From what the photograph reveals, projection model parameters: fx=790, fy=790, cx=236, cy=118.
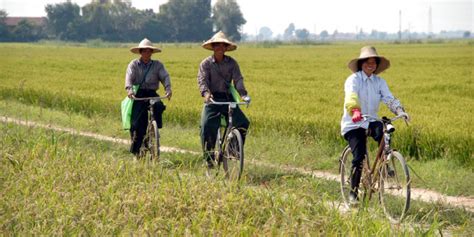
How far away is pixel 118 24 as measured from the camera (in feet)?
319

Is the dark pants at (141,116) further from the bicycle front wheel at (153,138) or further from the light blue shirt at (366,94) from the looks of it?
the light blue shirt at (366,94)

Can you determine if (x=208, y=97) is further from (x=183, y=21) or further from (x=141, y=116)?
(x=183, y=21)

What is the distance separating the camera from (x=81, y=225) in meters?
5.43

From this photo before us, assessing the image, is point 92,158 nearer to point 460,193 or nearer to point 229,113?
point 229,113

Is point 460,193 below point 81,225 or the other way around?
below

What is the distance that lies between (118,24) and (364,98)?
9219cm

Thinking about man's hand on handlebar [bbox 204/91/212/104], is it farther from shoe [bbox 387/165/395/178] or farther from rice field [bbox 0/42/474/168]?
rice field [bbox 0/42/474/168]

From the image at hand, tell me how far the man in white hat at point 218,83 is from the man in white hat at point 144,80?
96cm

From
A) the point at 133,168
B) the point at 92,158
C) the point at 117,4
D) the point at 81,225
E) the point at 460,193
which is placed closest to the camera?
the point at 81,225

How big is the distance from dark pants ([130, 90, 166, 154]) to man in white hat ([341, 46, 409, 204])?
10.7 feet

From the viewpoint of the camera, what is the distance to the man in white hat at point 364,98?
7.12 metres

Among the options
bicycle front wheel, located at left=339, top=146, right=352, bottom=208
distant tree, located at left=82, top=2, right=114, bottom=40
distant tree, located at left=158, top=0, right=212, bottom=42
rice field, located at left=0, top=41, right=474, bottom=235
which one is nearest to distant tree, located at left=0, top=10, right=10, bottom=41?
distant tree, located at left=82, top=2, right=114, bottom=40

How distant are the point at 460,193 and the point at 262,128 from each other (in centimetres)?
520

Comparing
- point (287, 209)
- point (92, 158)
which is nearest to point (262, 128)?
point (92, 158)
